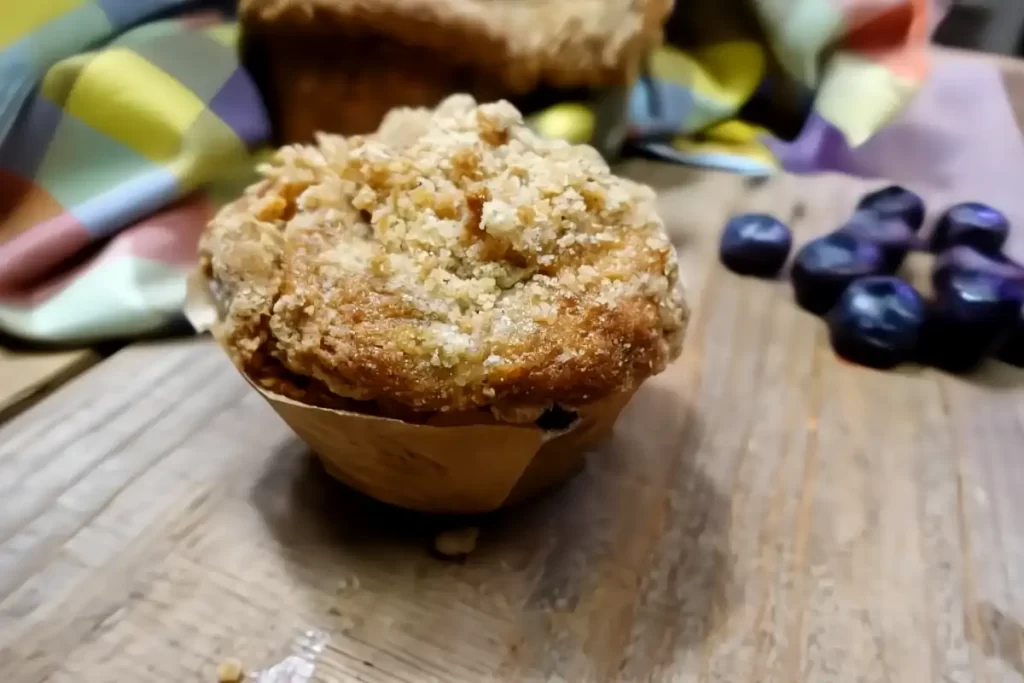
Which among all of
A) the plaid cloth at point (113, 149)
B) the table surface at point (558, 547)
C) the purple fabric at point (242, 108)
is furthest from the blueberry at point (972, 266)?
the purple fabric at point (242, 108)

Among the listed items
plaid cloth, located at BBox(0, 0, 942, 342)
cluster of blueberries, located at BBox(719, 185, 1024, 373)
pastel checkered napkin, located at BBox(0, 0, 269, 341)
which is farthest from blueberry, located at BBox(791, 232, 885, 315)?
pastel checkered napkin, located at BBox(0, 0, 269, 341)

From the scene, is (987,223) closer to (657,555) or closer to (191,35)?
(657,555)

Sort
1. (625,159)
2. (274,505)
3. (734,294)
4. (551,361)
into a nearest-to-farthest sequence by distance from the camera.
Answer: (551,361) < (274,505) < (734,294) < (625,159)

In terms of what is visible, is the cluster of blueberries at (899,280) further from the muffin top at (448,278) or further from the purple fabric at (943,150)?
the muffin top at (448,278)

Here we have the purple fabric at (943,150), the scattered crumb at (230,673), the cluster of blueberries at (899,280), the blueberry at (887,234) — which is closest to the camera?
the scattered crumb at (230,673)

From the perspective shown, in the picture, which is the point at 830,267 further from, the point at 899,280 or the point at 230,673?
the point at 230,673

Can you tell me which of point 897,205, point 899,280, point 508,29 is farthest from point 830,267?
point 508,29

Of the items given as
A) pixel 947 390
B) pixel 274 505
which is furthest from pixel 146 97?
pixel 947 390

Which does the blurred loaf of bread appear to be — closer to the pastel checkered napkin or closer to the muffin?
the pastel checkered napkin
